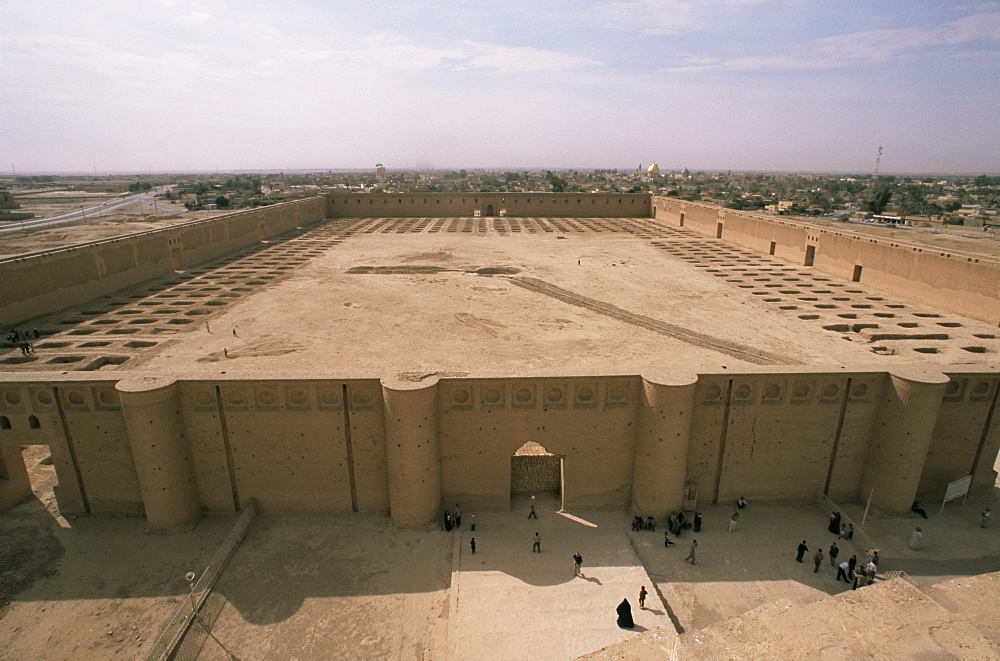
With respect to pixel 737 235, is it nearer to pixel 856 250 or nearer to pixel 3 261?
pixel 856 250

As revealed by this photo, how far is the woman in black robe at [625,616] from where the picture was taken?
8914 millimetres

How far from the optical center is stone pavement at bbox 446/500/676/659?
8.76 meters

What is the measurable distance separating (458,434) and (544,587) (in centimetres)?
340

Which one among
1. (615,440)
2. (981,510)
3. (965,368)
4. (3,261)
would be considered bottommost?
(981,510)

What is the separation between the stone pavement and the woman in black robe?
106mm

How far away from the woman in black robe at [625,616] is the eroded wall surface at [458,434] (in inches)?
115

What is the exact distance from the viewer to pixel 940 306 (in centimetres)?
1909

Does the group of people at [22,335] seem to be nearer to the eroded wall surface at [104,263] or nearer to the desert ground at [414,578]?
the eroded wall surface at [104,263]

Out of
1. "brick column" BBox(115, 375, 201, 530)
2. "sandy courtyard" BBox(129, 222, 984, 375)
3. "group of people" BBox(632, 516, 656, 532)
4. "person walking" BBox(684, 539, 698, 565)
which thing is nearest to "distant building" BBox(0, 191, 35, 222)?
"sandy courtyard" BBox(129, 222, 984, 375)

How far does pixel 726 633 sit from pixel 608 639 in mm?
4358

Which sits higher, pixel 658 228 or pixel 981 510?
pixel 658 228

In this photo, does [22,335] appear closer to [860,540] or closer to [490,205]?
[860,540]

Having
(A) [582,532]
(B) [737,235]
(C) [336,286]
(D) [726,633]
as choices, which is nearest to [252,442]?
(A) [582,532]

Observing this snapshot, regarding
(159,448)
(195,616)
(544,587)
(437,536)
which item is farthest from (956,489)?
(159,448)
